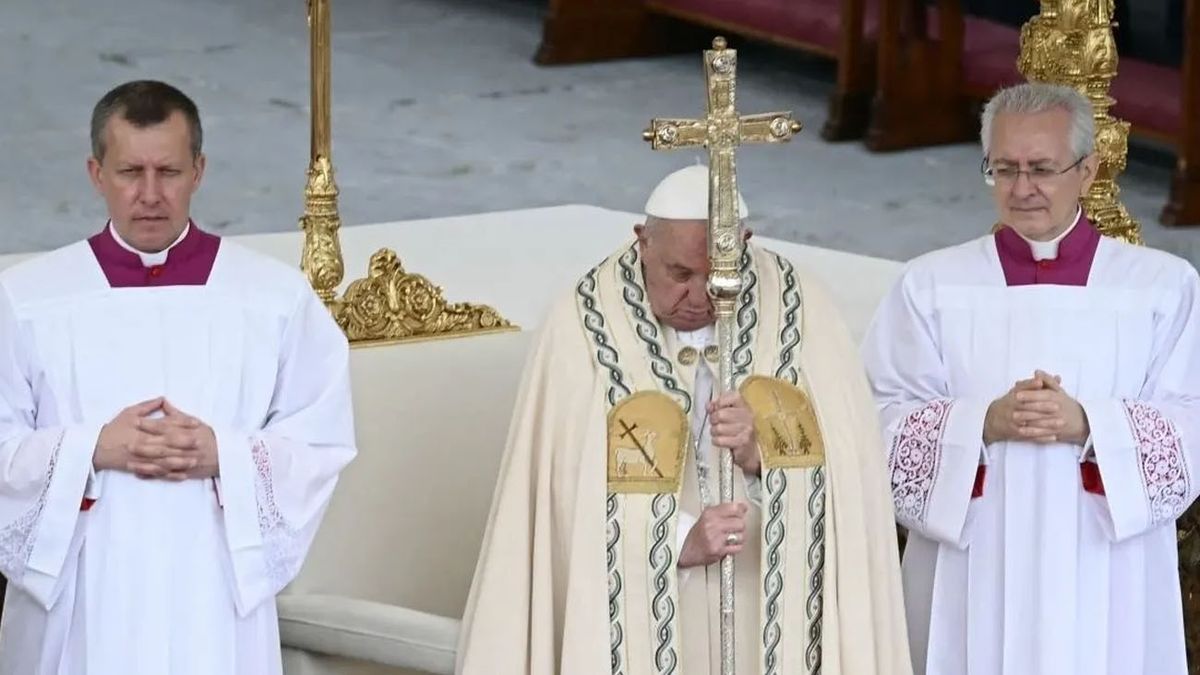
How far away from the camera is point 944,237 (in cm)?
1023

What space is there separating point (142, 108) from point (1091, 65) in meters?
2.33

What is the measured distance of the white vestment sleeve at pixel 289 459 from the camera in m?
4.60

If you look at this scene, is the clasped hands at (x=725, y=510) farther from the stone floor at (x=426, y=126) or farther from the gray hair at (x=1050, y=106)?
the stone floor at (x=426, y=126)

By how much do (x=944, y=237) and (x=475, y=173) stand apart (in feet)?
6.73

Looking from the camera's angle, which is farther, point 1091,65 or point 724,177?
point 1091,65

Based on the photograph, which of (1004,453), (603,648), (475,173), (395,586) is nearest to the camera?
(603,648)

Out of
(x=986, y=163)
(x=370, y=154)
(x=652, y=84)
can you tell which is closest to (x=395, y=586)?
(x=986, y=163)

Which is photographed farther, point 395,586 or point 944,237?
point 944,237

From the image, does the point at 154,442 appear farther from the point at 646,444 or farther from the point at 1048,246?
the point at 1048,246

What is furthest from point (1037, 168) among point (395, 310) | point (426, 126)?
point (426, 126)

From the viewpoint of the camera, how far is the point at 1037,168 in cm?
482

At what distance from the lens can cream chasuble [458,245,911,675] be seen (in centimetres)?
464

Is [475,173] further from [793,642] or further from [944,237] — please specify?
[793,642]

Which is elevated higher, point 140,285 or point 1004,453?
point 140,285
